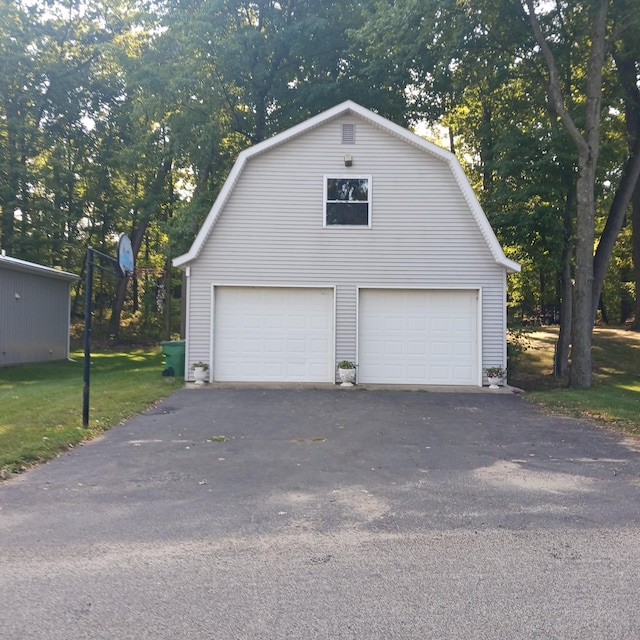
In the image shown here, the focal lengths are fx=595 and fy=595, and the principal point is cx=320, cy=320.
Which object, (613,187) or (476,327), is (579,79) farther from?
(476,327)

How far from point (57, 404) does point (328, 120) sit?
850 cm

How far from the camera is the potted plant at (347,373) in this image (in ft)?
43.9

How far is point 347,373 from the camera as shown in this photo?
1338cm

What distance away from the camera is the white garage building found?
45.1 ft

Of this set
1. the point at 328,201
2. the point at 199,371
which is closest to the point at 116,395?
the point at 199,371

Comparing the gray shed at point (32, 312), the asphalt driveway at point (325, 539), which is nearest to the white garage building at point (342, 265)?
the asphalt driveway at point (325, 539)

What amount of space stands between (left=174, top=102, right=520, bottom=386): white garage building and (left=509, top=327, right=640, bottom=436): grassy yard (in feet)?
7.32

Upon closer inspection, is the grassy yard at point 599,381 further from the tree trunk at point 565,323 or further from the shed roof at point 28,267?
the shed roof at point 28,267

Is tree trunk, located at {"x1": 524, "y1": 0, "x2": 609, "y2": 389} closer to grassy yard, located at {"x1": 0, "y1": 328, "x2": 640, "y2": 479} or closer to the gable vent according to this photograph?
grassy yard, located at {"x1": 0, "y1": 328, "x2": 640, "y2": 479}

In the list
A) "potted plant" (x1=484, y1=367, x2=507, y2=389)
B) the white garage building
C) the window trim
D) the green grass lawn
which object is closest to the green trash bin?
the green grass lawn

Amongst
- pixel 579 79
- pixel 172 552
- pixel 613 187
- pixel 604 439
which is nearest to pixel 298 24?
pixel 579 79

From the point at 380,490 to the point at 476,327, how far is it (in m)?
8.87

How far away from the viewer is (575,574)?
3639mm

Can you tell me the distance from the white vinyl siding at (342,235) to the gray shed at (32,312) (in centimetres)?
744
